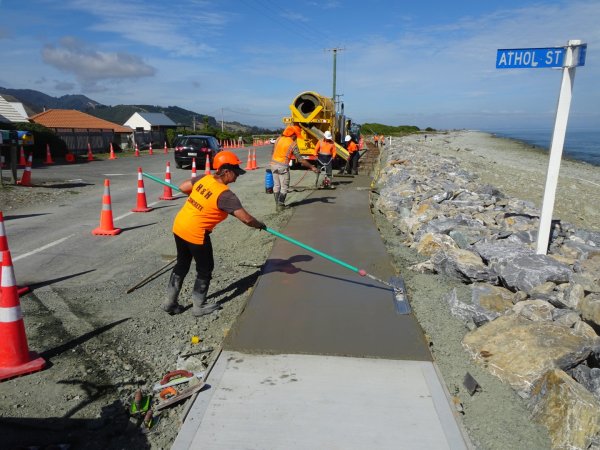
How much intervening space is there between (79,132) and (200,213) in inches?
1062

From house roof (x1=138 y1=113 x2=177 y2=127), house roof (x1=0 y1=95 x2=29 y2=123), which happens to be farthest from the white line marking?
house roof (x1=138 y1=113 x2=177 y2=127)

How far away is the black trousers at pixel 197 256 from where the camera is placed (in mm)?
4383

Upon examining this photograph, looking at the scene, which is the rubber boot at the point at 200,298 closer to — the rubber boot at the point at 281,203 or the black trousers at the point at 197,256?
the black trousers at the point at 197,256

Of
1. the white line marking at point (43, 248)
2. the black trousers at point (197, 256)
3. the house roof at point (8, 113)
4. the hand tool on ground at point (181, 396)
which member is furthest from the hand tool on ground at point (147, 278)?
the house roof at point (8, 113)

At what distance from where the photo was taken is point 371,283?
201 inches

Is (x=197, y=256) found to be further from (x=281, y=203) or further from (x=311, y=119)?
(x=311, y=119)

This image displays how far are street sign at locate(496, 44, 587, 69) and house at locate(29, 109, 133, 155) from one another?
24.3 meters

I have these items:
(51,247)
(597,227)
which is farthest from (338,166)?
(51,247)

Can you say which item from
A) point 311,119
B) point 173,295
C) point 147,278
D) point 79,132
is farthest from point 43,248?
point 79,132

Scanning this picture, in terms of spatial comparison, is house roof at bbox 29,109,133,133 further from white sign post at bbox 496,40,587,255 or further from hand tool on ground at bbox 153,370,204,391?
hand tool on ground at bbox 153,370,204,391

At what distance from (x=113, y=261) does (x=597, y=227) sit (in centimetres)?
1154

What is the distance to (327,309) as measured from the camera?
4.39 metres

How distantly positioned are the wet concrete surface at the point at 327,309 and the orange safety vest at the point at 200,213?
886mm

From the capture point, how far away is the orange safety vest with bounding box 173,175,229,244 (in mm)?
4245
